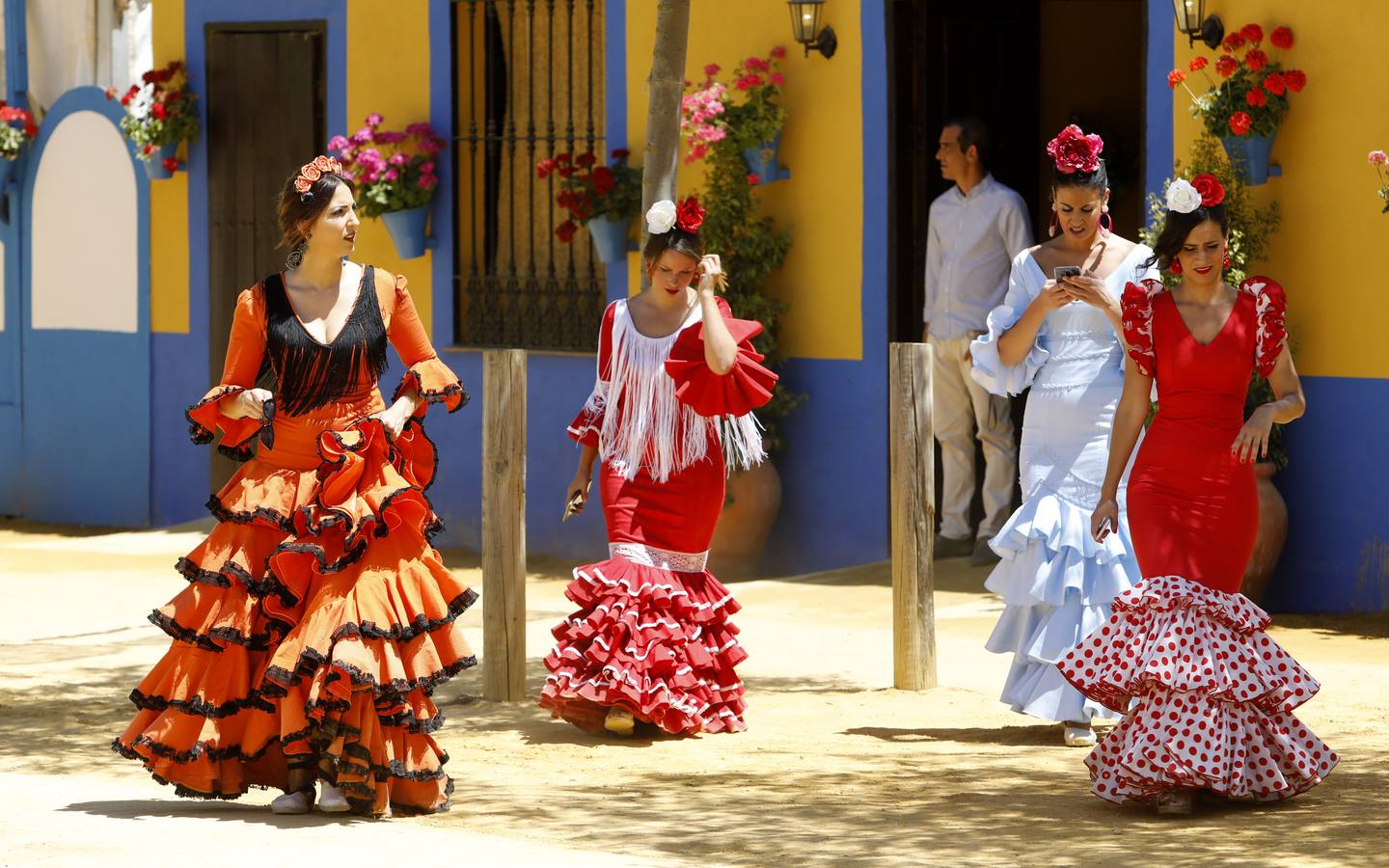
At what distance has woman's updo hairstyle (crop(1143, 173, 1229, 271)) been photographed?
20.4 ft

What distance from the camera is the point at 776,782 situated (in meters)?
6.70

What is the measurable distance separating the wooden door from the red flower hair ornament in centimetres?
807

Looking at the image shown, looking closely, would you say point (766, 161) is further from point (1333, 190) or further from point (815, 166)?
point (1333, 190)

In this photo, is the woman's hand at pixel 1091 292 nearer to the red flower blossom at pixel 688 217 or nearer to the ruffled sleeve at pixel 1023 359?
the ruffled sleeve at pixel 1023 359

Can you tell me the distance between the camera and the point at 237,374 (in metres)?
6.18

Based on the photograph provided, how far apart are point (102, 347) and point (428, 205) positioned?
3.45 m

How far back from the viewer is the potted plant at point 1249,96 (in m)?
9.70

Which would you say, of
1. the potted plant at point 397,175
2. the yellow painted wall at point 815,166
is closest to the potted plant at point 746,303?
the yellow painted wall at point 815,166

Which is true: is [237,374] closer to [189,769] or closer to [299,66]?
[189,769]

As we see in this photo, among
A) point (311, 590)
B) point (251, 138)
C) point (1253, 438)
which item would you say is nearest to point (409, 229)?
point (251, 138)

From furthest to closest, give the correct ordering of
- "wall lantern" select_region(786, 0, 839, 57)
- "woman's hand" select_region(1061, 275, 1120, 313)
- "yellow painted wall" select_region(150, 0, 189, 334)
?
"yellow painted wall" select_region(150, 0, 189, 334) → "wall lantern" select_region(786, 0, 839, 57) → "woman's hand" select_region(1061, 275, 1120, 313)

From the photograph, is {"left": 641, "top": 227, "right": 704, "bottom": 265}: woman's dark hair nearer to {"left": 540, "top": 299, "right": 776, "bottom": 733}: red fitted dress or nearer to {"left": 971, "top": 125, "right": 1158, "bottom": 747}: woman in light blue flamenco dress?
{"left": 540, "top": 299, "right": 776, "bottom": 733}: red fitted dress

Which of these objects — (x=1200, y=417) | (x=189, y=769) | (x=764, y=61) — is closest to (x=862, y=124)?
(x=764, y=61)

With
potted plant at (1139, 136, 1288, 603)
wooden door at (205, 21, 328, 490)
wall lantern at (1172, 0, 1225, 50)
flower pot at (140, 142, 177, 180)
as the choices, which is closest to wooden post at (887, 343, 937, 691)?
potted plant at (1139, 136, 1288, 603)
